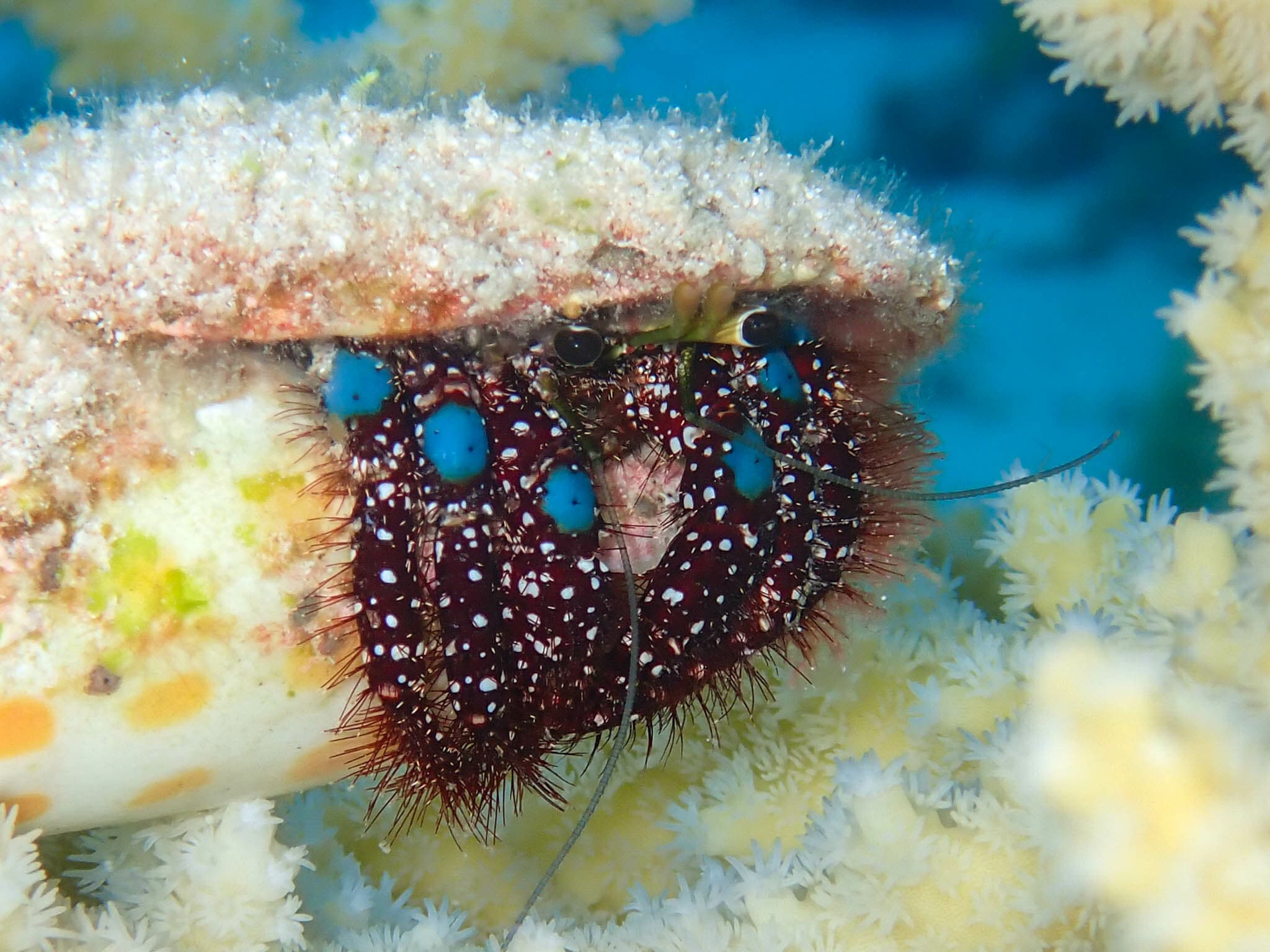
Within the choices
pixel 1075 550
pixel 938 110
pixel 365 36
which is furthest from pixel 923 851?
pixel 938 110

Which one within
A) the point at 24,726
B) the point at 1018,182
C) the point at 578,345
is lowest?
the point at 24,726

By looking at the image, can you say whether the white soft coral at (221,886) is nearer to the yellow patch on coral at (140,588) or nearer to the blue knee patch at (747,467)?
the yellow patch on coral at (140,588)

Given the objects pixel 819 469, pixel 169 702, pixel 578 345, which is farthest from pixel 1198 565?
pixel 169 702

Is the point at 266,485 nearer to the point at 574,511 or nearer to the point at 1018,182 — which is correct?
the point at 574,511

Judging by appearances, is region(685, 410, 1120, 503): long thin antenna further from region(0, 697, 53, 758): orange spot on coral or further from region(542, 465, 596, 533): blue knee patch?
region(0, 697, 53, 758): orange spot on coral

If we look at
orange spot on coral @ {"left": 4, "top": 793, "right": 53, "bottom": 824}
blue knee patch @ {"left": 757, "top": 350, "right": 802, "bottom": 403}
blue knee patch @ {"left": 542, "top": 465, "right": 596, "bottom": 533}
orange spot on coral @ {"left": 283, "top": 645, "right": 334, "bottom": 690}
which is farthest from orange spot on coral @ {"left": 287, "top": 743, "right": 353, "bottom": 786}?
blue knee patch @ {"left": 757, "top": 350, "right": 802, "bottom": 403}

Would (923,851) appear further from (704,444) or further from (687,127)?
(687,127)

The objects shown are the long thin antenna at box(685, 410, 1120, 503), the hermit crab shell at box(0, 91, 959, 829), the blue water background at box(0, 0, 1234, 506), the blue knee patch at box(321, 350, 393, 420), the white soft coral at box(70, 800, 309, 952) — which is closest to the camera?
the hermit crab shell at box(0, 91, 959, 829)

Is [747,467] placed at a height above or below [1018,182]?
below
